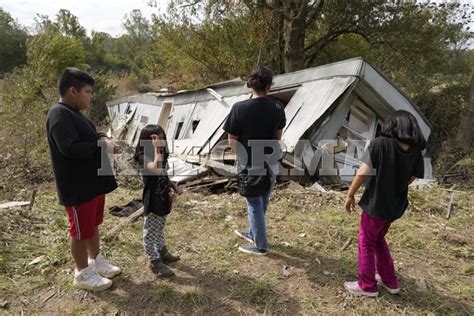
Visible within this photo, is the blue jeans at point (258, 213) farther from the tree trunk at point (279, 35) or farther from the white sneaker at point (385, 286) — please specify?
the tree trunk at point (279, 35)

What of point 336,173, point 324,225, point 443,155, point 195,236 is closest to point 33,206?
point 195,236

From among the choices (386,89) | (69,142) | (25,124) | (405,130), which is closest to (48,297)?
(69,142)

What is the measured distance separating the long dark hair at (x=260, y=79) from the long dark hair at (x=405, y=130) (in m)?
1.21

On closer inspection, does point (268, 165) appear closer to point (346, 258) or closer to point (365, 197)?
point (365, 197)

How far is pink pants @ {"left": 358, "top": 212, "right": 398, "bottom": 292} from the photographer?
2.96 metres

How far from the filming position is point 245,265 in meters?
3.79

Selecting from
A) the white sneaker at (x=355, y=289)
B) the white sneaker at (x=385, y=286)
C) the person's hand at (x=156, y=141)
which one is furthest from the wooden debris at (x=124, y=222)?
the white sneaker at (x=385, y=286)

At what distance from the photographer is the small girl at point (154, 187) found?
10.5 feet

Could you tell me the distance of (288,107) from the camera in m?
7.86

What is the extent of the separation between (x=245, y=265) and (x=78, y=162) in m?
1.98

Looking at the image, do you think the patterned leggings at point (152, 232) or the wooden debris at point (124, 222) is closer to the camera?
the patterned leggings at point (152, 232)

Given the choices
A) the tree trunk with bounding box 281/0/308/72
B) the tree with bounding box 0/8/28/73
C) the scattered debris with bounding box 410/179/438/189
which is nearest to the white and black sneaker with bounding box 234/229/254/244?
the scattered debris with bounding box 410/179/438/189

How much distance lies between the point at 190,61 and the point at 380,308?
55.7ft

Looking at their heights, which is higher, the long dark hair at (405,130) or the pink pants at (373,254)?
the long dark hair at (405,130)
